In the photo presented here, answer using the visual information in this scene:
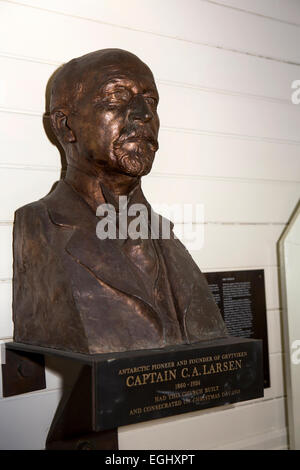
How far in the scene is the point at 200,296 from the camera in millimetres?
1812

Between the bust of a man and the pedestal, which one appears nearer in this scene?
the pedestal

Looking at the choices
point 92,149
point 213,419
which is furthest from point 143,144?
point 213,419

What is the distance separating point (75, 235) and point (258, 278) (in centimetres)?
122

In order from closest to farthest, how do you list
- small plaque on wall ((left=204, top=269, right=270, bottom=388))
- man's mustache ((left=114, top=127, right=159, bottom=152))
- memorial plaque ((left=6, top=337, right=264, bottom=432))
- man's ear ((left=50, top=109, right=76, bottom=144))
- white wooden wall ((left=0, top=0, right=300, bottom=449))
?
memorial plaque ((left=6, top=337, right=264, bottom=432)), man's mustache ((left=114, top=127, right=159, bottom=152)), man's ear ((left=50, top=109, right=76, bottom=144)), white wooden wall ((left=0, top=0, right=300, bottom=449)), small plaque on wall ((left=204, top=269, right=270, bottom=388))

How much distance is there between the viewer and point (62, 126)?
6.10 feet

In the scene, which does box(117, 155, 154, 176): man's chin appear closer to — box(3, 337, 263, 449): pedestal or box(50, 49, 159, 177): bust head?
box(50, 49, 159, 177): bust head

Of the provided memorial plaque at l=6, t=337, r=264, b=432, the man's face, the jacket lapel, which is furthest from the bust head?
memorial plaque at l=6, t=337, r=264, b=432

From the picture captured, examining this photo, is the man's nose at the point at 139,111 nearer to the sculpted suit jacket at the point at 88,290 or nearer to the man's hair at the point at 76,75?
the man's hair at the point at 76,75

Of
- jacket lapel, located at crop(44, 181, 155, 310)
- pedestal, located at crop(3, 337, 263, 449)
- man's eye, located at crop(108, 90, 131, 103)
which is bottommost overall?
pedestal, located at crop(3, 337, 263, 449)

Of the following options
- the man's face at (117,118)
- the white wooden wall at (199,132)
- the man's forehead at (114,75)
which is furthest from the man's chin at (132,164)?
the white wooden wall at (199,132)

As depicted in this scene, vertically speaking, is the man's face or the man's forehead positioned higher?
the man's forehead

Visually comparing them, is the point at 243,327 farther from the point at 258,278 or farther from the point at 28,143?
the point at 28,143

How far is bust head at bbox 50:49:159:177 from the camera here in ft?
5.70

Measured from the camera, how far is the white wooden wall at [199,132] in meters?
2.07
